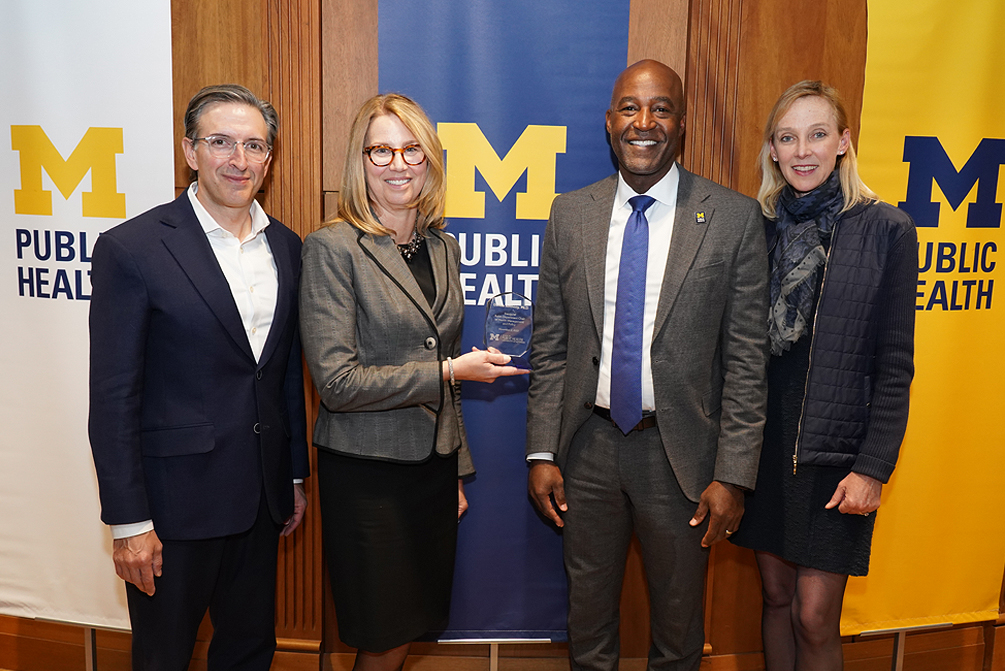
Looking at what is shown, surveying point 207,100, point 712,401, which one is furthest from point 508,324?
point 207,100

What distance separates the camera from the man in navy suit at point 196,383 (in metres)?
1.59

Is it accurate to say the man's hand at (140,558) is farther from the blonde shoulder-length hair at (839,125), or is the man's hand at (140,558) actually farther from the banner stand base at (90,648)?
the blonde shoulder-length hair at (839,125)

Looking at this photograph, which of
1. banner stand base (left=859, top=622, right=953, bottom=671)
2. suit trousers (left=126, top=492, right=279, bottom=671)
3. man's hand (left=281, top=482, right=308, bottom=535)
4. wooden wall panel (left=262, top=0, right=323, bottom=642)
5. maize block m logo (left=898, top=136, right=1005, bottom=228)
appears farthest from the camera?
banner stand base (left=859, top=622, right=953, bottom=671)

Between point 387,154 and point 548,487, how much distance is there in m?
1.05

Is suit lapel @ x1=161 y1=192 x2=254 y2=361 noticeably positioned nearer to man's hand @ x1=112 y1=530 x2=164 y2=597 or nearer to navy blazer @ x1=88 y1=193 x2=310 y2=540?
navy blazer @ x1=88 y1=193 x2=310 y2=540

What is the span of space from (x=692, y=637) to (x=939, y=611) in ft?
4.60

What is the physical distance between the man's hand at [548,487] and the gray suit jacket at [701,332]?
138 mm

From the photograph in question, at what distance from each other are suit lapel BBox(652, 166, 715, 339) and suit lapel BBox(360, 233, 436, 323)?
2.05 ft

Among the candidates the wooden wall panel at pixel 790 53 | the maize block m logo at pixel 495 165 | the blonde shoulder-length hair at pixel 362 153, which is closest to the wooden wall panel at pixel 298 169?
the maize block m logo at pixel 495 165

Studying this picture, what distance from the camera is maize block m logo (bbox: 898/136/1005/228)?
2.53 metres

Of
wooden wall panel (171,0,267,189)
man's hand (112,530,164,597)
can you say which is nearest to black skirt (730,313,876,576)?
man's hand (112,530,164,597)

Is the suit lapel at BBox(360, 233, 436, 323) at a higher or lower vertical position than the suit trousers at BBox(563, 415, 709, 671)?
higher

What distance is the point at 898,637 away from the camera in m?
2.81

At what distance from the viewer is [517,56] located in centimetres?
244
